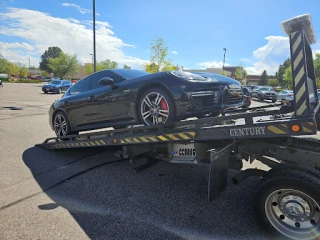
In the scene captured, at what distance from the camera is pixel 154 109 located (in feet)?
11.9

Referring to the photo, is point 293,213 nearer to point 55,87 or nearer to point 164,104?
point 164,104

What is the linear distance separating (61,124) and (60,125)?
6 centimetres

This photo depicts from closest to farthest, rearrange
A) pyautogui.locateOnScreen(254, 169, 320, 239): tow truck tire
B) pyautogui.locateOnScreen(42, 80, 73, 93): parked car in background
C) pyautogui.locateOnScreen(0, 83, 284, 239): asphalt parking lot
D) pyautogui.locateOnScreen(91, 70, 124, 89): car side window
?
pyautogui.locateOnScreen(254, 169, 320, 239): tow truck tire → pyautogui.locateOnScreen(0, 83, 284, 239): asphalt parking lot → pyautogui.locateOnScreen(91, 70, 124, 89): car side window → pyautogui.locateOnScreen(42, 80, 73, 93): parked car in background

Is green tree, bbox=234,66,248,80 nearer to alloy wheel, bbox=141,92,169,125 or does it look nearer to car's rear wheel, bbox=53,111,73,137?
car's rear wheel, bbox=53,111,73,137

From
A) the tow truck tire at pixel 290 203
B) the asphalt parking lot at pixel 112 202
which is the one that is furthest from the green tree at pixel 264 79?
the tow truck tire at pixel 290 203

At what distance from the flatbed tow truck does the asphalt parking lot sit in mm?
386

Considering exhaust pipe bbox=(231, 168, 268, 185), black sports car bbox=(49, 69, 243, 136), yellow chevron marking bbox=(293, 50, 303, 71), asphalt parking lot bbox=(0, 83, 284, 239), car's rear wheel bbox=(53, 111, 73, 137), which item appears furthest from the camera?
car's rear wheel bbox=(53, 111, 73, 137)

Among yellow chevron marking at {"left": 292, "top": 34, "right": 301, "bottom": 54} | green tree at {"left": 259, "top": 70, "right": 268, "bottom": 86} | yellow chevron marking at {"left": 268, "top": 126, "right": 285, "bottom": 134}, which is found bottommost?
yellow chevron marking at {"left": 268, "top": 126, "right": 285, "bottom": 134}

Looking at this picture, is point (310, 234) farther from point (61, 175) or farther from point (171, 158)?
point (61, 175)

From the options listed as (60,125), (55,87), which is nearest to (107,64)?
(55,87)

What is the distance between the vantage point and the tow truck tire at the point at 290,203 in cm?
228

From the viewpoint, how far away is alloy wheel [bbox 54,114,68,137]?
5633 millimetres

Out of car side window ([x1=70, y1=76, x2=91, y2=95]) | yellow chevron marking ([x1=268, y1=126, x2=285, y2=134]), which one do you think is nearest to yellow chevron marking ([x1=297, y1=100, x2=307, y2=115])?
yellow chevron marking ([x1=268, y1=126, x2=285, y2=134])

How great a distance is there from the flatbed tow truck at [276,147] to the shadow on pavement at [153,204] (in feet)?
1.12
